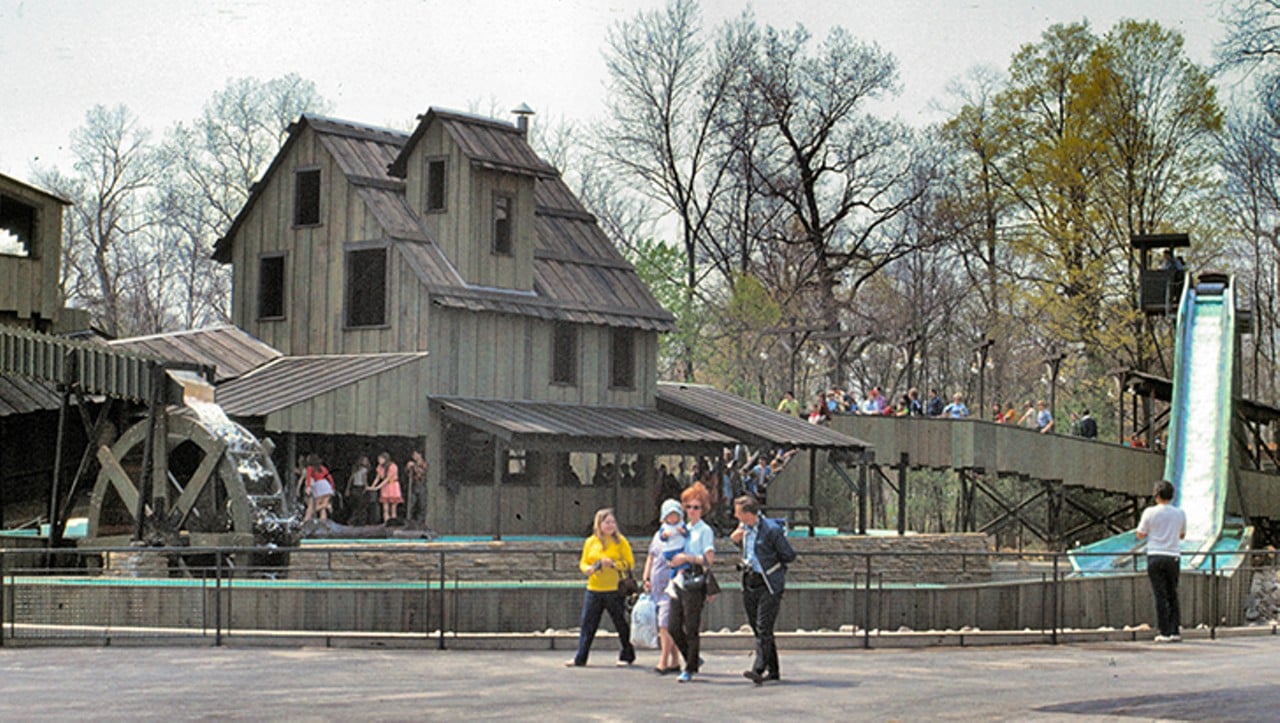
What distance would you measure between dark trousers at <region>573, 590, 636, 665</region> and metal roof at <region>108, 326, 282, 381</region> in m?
21.0

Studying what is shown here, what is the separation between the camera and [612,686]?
16.4 metres

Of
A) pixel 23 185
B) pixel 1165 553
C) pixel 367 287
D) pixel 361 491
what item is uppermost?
pixel 23 185

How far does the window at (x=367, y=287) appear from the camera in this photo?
40125mm

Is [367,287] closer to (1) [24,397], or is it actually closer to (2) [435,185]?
(2) [435,185]

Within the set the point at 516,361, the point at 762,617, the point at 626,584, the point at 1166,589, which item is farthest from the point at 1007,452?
the point at 762,617

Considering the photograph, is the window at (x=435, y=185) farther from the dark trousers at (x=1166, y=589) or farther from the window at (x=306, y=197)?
the dark trousers at (x=1166, y=589)

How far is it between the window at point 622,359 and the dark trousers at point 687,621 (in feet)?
86.1

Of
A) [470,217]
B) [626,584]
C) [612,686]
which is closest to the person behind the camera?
[612,686]

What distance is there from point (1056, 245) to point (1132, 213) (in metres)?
2.47

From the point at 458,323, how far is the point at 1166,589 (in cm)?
2074

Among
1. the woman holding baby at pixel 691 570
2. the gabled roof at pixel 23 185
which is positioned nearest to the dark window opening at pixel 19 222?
the gabled roof at pixel 23 185

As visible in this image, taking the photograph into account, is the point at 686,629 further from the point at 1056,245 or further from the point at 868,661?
the point at 1056,245

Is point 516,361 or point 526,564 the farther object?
point 516,361

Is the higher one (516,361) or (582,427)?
(516,361)
